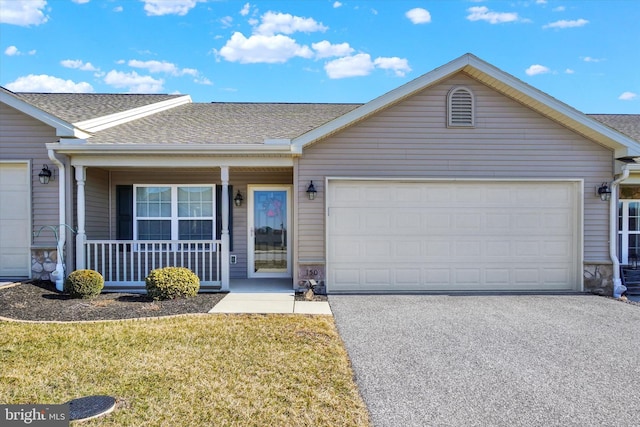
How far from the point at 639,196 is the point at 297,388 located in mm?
10428

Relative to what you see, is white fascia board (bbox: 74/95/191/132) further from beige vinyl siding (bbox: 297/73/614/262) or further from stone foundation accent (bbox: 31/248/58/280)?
beige vinyl siding (bbox: 297/73/614/262)

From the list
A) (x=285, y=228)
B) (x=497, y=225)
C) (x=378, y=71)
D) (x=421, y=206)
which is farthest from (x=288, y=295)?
(x=378, y=71)

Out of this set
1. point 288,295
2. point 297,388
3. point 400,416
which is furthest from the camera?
point 288,295

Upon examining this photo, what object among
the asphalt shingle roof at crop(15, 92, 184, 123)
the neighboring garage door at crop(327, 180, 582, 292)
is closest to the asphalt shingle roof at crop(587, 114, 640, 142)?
the neighboring garage door at crop(327, 180, 582, 292)

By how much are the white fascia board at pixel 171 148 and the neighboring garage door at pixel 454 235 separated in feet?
5.10

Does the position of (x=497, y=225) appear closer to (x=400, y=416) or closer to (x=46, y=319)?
(x=400, y=416)

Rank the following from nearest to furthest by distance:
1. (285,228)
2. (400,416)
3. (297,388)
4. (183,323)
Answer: (400,416) < (297,388) < (183,323) < (285,228)

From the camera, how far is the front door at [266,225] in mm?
9289

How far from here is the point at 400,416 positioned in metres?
3.01

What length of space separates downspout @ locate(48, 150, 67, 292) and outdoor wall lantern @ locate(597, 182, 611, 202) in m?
10.8

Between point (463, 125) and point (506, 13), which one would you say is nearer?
point (463, 125)

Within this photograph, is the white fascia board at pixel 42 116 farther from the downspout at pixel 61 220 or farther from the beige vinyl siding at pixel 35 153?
the downspout at pixel 61 220

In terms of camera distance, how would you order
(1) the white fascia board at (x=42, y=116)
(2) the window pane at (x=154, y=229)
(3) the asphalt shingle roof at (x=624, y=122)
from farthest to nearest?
1. (3) the asphalt shingle roof at (x=624, y=122)
2. (2) the window pane at (x=154, y=229)
3. (1) the white fascia board at (x=42, y=116)

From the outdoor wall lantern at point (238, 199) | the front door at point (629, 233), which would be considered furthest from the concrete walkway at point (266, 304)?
the front door at point (629, 233)
